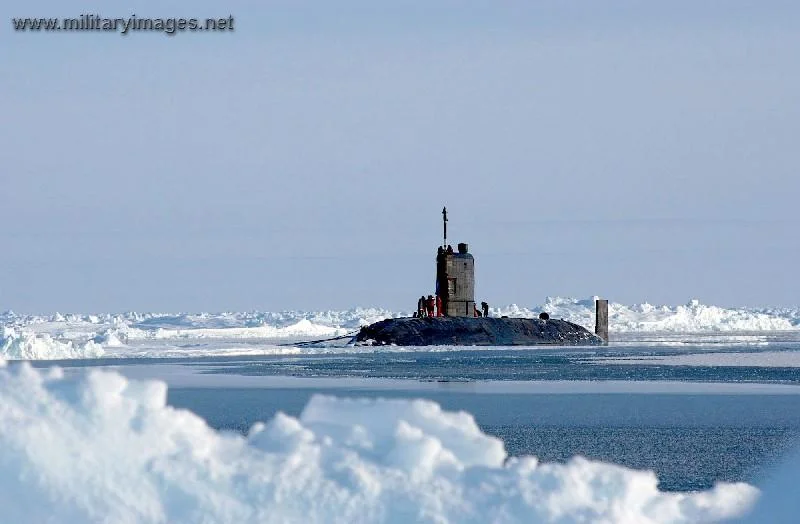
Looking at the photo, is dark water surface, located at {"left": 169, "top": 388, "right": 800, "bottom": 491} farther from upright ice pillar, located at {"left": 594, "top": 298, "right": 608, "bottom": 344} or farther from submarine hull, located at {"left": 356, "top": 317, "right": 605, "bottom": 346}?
upright ice pillar, located at {"left": 594, "top": 298, "right": 608, "bottom": 344}

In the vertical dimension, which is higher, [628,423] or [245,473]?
[245,473]

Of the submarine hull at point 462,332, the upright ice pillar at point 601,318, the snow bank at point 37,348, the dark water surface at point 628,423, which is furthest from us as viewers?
the upright ice pillar at point 601,318

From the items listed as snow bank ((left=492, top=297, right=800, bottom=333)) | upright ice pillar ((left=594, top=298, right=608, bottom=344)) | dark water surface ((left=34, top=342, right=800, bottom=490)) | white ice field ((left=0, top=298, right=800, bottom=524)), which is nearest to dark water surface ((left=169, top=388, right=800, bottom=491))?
dark water surface ((left=34, top=342, right=800, bottom=490))

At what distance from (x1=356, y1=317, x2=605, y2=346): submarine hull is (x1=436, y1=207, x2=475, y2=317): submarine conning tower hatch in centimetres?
78

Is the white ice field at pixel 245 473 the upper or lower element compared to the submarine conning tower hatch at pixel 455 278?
lower

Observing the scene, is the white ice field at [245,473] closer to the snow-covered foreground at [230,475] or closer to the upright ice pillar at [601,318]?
the snow-covered foreground at [230,475]

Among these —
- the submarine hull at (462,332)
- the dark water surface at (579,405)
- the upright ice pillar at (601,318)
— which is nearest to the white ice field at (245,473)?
the dark water surface at (579,405)

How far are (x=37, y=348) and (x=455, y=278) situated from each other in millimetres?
16280

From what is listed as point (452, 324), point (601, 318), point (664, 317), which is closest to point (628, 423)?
point (452, 324)

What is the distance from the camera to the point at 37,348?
3666 cm

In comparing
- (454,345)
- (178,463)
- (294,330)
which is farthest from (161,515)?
(294,330)

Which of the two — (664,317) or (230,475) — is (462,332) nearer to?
(230,475)

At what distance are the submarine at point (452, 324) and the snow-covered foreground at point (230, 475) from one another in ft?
132

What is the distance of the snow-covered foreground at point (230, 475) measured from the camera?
6.15m
